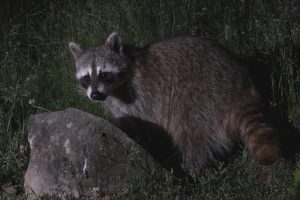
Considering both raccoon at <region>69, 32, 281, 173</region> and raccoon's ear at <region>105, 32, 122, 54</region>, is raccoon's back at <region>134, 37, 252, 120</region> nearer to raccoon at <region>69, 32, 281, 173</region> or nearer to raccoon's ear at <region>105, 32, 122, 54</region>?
raccoon at <region>69, 32, 281, 173</region>

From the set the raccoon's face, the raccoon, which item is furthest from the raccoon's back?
the raccoon's face

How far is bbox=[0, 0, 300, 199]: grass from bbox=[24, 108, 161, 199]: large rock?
188 millimetres

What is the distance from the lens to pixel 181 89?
18.7ft

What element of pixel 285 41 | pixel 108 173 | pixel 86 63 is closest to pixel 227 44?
pixel 285 41

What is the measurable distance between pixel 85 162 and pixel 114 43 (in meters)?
1.26

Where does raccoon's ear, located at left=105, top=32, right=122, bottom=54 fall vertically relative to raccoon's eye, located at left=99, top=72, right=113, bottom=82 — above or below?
above

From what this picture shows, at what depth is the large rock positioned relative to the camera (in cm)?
503

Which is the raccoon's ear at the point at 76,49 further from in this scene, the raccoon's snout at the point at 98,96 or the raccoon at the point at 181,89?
the raccoon's snout at the point at 98,96

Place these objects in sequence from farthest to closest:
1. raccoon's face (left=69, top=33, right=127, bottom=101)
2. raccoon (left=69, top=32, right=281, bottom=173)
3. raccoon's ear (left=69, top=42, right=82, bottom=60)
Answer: raccoon's ear (left=69, top=42, right=82, bottom=60), raccoon's face (left=69, top=33, right=127, bottom=101), raccoon (left=69, top=32, right=281, bottom=173)

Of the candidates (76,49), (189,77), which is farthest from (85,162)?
(76,49)

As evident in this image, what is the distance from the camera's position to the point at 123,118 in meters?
5.93

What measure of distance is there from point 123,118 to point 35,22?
2.66 metres

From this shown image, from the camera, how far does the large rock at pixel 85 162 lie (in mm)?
5027

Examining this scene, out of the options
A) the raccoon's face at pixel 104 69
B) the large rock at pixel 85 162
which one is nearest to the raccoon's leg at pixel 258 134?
the large rock at pixel 85 162
